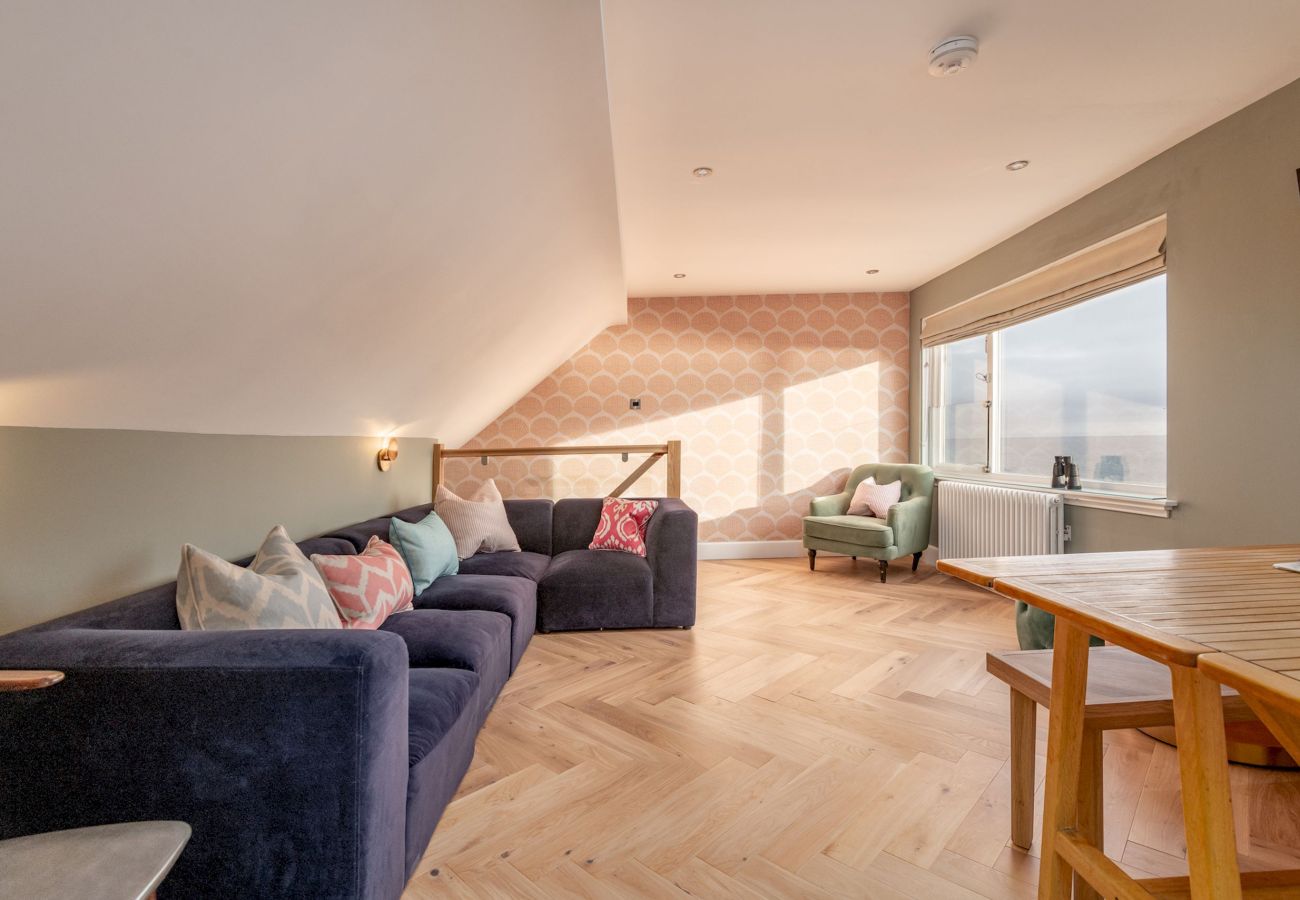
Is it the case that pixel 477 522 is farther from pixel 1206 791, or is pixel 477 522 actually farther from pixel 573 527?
pixel 1206 791

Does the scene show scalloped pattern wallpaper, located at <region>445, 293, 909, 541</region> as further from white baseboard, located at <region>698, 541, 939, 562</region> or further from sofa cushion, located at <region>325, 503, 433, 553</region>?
sofa cushion, located at <region>325, 503, 433, 553</region>

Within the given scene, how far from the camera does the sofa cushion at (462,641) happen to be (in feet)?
6.89

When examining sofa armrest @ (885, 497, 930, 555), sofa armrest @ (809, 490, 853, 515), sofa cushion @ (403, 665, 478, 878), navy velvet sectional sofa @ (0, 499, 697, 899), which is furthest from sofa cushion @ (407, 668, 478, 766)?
sofa armrest @ (809, 490, 853, 515)

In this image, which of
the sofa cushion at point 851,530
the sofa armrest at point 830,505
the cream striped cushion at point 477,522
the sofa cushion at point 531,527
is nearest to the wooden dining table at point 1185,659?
the cream striped cushion at point 477,522

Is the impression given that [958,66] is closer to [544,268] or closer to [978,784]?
[544,268]

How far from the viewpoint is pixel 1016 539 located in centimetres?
406

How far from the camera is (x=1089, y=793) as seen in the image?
4.59 ft

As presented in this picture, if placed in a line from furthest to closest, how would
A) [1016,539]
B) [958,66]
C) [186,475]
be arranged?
1. [1016,539]
2. [958,66]
3. [186,475]

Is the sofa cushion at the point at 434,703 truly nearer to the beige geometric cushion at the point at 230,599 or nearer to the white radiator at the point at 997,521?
the beige geometric cushion at the point at 230,599

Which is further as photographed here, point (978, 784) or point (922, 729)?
point (922, 729)

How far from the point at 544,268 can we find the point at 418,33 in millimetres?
1953

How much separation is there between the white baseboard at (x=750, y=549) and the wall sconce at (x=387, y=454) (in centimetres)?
292

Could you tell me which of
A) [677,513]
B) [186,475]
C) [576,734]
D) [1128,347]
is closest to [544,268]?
[677,513]

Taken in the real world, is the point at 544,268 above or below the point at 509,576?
above
